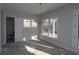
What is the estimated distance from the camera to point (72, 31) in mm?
5602

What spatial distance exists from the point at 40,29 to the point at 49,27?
1.85 metres

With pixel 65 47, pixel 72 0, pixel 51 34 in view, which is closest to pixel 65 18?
pixel 65 47

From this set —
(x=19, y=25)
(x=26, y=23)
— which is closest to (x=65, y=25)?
(x=19, y=25)

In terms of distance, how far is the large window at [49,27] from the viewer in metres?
7.93

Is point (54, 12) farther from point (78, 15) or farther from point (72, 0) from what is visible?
point (72, 0)

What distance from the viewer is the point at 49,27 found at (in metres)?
8.87

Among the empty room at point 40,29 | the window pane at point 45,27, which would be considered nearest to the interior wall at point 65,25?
the empty room at point 40,29

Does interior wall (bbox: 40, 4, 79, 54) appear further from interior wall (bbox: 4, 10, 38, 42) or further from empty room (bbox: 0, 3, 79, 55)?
interior wall (bbox: 4, 10, 38, 42)

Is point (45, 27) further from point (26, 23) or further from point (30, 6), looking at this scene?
point (30, 6)

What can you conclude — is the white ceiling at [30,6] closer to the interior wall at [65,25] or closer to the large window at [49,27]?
the interior wall at [65,25]

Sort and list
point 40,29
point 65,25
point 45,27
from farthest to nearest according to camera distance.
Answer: point 40,29, point 45,27, point 65,25

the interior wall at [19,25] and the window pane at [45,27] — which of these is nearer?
the interior wall at [19,25]

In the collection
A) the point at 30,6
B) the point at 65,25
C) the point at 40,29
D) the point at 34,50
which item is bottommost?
the point at 34,50

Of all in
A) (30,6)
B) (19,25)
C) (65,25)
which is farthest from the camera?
(19,25)
